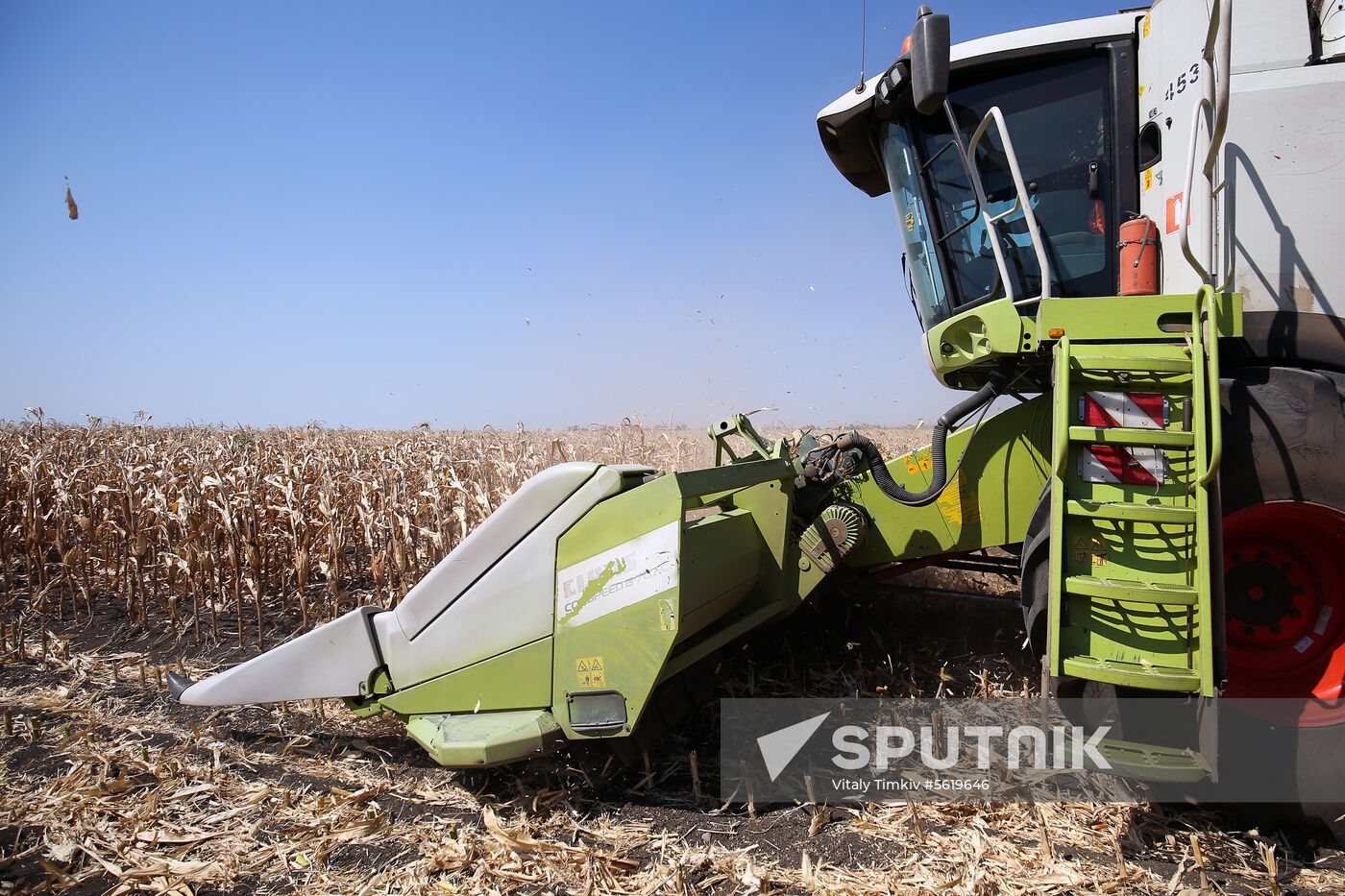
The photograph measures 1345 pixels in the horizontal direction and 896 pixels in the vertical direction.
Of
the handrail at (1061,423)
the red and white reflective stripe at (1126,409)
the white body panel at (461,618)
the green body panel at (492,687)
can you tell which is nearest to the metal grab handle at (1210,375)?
the red and white reflective stripe at (1126,409)

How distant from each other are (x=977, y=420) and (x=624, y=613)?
65.4 inches

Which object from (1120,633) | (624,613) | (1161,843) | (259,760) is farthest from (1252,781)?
(259,760)

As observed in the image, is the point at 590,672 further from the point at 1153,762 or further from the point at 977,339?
the point at 977,339

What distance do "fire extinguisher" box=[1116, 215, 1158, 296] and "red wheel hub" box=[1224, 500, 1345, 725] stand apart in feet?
2.94

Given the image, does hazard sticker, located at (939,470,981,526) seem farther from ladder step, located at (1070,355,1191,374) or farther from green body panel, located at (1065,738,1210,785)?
green body panel, located at (1065,738,1210,785)

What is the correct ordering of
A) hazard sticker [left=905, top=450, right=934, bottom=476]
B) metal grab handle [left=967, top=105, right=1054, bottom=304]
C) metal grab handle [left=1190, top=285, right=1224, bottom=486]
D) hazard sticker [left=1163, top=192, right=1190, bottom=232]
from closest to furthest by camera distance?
metal grab handle [left=1190, top=285, right=1224, bottom=486], hazard sticker [left=1163, top=192, right=1190, bottom=232], metal grab handle [left=967, top=105, right=1054, bottom=304], hazard sticker [left=905, top=450, right=934, bottom=476]

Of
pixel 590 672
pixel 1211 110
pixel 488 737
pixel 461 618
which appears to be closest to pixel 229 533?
pixel 461 618

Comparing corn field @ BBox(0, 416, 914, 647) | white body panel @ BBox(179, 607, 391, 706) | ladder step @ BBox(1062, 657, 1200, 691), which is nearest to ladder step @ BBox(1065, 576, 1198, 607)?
ladder step @ BBox(1062, 657, 1200, 691)

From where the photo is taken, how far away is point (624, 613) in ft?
7.98

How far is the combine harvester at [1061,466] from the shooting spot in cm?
213

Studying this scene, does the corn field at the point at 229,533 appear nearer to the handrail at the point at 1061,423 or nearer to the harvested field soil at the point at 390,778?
the harvested field soil at the point at 390,778

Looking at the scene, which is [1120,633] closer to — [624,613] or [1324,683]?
[1324,683]

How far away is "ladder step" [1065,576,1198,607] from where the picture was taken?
6.53 ft
